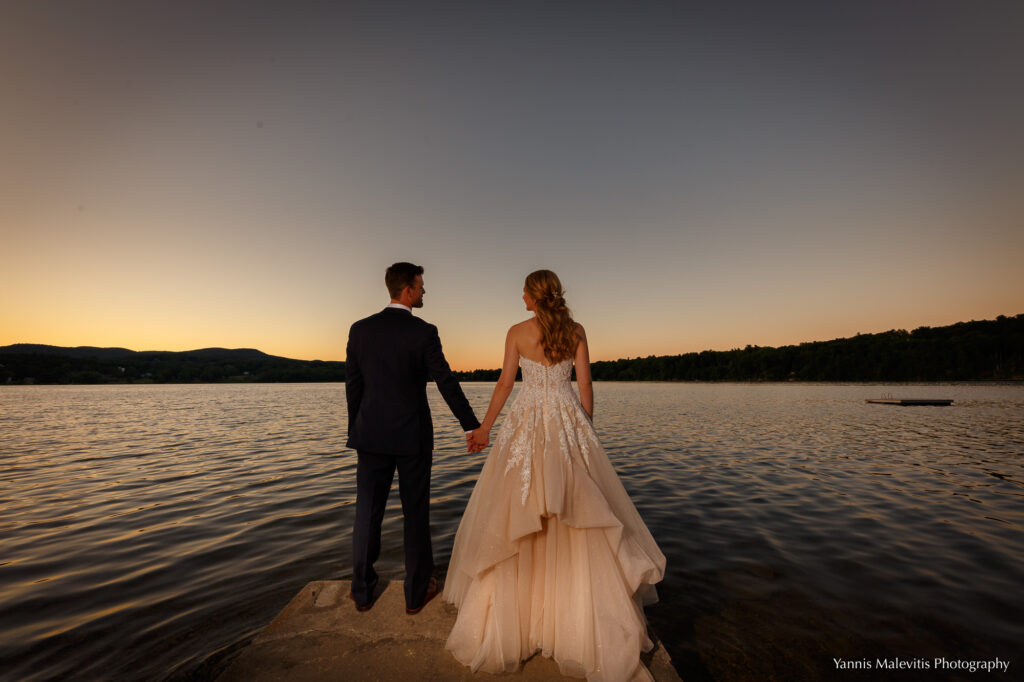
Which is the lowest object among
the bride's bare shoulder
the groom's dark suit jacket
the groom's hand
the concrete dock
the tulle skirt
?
the concrete dock

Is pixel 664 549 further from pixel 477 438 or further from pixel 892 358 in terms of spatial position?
pixel 892 358

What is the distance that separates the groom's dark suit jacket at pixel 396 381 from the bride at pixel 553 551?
2.08 ft

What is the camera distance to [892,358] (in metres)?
116

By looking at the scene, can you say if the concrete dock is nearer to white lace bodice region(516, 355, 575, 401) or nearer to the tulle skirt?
the tulle skirt

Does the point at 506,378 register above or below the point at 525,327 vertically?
below

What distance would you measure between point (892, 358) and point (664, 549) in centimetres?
14582

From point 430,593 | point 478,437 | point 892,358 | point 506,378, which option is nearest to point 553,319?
point 506,378

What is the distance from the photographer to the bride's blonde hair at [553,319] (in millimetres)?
3955

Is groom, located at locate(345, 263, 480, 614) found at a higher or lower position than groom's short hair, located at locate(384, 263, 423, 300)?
lower

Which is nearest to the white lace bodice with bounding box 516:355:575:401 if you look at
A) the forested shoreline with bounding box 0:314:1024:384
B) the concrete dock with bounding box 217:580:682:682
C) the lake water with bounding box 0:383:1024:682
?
the concrete dock with bounding box 217:580:682:682

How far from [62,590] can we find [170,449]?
13.5 meters

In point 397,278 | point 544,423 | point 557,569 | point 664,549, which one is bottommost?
point 664,549

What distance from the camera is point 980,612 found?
5152 mm

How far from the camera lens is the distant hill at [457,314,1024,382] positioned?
105188 millimetres
